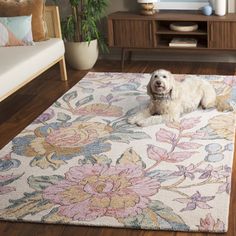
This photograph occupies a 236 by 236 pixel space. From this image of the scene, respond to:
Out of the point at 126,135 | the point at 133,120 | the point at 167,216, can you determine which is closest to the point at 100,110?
the point at 133,120

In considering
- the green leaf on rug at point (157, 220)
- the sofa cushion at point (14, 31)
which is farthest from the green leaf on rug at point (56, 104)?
the green leaf on rug at point (157, 220)

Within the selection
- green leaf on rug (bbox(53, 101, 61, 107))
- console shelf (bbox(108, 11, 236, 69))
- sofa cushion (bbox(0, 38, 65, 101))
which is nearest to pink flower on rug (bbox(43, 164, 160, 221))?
sofa cushion (bbox(0, 38, 65, 101))

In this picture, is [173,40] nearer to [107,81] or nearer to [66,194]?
[107,81]

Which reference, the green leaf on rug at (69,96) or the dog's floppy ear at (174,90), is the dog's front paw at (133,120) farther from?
the green leaf on rug at (69,96)

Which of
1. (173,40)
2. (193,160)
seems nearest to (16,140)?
(193,160)

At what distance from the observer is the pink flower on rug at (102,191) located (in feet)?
8.49

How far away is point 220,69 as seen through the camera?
492 cm

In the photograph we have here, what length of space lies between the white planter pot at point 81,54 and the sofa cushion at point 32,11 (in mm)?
517

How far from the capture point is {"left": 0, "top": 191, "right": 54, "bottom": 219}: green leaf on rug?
2609 mm

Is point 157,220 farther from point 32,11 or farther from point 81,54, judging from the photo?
point 81,54

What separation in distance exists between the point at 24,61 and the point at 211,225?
2.14 meters

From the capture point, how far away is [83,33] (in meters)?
5.05

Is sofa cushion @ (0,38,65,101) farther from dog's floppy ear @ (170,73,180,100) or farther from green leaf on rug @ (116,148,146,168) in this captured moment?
dog's floppy ear @ (170,73,180,100)

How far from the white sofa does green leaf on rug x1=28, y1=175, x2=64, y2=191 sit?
2.96 ft
